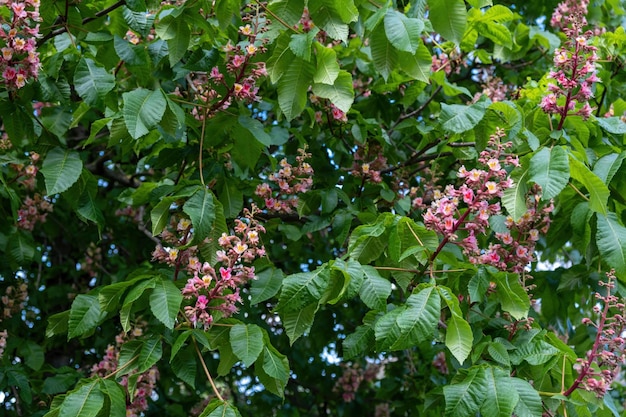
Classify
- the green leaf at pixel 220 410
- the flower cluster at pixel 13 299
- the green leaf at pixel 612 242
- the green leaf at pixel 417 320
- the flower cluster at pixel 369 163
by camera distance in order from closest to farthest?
the green leaf at pixel 417 320, the green leaf at pixel 220 410, the green leaf at pixel 612 242, the flower cluster at pixel 369 163, the flower cluster at pixel 13 299

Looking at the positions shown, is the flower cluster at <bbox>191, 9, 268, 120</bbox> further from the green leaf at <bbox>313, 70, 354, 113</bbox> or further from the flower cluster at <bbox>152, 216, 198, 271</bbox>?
the flower cluster at <bbox>152, 216, 198, 271</bbox>

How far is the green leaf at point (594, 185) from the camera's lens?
2176mm

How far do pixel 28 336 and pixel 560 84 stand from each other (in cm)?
255

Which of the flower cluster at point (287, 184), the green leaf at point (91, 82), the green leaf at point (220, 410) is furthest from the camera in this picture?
the flower cluster at point (287, 184)

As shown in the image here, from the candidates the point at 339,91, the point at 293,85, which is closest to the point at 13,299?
the point at 293,85

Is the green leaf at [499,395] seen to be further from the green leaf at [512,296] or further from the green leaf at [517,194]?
the green leaf at [517,194]

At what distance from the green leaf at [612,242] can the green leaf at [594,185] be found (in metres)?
0.09

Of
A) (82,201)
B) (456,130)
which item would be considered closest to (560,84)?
(456,130)

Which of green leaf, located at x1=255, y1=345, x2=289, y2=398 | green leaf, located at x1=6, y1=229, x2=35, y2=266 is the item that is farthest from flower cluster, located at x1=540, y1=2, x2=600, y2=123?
green leaf, located at x1=6, y1=229, x2=35, y2=266

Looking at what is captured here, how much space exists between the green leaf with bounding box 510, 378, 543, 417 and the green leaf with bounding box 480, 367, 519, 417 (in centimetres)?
2

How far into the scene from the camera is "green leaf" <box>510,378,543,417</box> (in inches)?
79.1

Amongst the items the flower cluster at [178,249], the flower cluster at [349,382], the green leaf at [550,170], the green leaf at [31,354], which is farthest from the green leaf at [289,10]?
the flower cluster at [349,382]

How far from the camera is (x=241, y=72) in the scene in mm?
2559

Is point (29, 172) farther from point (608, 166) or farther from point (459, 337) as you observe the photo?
point (608, 166)
